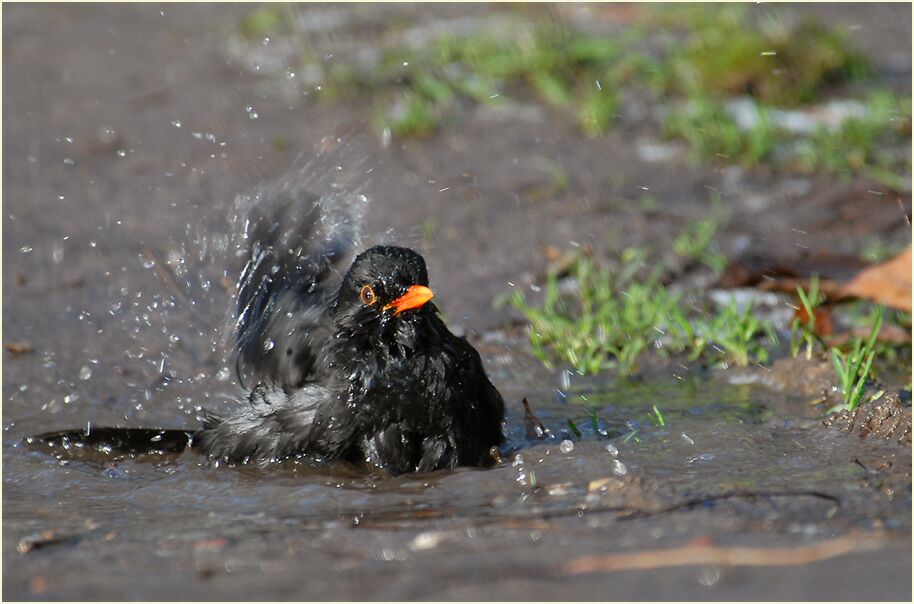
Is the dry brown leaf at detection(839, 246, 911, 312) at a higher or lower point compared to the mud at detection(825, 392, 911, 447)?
higher

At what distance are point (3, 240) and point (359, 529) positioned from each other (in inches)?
170

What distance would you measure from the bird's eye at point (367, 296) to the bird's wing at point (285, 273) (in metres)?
0.28

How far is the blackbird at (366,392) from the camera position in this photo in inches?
188

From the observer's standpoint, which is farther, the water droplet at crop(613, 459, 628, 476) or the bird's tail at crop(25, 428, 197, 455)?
the bird's tail at crop(25, 428, 197, 455)

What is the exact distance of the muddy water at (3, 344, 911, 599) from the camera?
3457 mm

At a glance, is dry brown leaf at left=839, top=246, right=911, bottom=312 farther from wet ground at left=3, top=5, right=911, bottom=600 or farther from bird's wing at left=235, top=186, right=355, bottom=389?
bird's wing at left=235, top=186, right=355, bottom=389

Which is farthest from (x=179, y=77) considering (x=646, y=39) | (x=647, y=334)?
(x=647, y=334)

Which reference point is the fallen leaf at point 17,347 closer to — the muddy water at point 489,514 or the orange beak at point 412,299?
the muddy water at point 489,514

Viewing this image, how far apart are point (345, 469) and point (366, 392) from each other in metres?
0.29

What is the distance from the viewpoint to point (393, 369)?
482 centimetres

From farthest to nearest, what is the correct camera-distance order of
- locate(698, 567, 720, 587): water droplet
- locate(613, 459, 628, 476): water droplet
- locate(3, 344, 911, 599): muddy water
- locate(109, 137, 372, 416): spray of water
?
locate(109, 137, 372, 416): spray of water → locate(613, 459, 628, 476): water droplet → locate(3, 344, 911, 599): muddy water → locate(698, 567, 720, 587): water droplet

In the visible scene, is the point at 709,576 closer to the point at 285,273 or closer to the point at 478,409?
the point at 478,409

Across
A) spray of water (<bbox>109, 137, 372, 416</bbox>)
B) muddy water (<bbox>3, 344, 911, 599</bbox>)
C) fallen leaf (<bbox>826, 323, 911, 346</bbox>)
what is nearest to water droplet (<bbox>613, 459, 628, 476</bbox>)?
muddy water (<bbox>3, 344, 911, 599</bbox>)

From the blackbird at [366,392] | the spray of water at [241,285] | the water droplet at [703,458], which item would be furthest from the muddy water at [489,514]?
the spray of water at [241,285]
